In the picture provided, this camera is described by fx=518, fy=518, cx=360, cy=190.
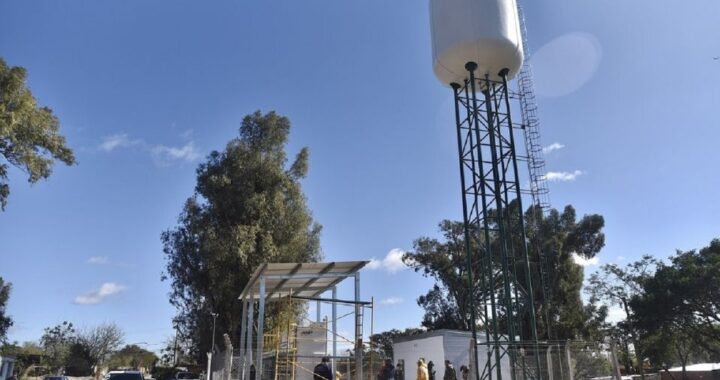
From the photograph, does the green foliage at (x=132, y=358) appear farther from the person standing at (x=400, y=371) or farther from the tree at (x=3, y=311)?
the person standing at (x=400, y=371)

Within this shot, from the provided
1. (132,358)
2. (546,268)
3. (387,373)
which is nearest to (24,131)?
(387,373)

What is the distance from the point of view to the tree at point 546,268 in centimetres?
4138

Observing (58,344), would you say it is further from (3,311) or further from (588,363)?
(588,363)

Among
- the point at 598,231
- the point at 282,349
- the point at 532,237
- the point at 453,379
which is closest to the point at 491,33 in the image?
the point at 453,379

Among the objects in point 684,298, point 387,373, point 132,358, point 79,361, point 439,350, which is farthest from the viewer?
point 132,358

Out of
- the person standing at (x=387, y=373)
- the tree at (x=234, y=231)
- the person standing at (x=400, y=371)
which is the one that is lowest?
the person standing at (x=400, y=371)

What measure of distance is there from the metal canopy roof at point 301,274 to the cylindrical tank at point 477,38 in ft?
25.4

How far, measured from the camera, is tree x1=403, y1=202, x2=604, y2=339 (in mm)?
41375

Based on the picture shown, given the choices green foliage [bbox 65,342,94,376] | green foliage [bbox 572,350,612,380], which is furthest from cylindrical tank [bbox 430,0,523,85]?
green foliage [bbox 65,342,94,376]

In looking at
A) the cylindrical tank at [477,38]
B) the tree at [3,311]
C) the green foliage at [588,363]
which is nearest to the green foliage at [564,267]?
the cylindrical tank at [477,38]

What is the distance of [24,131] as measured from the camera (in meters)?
20.7

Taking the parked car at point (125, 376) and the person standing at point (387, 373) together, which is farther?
the parked car at point (125, 376)

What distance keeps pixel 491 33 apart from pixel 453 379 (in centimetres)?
1165

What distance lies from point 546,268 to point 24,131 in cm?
3596
